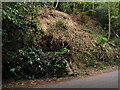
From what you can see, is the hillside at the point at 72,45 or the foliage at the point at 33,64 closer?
the foliage at the point at 33,64

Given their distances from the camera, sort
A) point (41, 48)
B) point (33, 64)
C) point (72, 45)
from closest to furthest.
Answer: point (33, 64) < point (41, 48) < point (72, 45)

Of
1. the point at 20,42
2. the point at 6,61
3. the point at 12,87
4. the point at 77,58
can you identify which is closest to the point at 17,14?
the point at 20,42

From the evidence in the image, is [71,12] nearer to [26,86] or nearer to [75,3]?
[75,3]

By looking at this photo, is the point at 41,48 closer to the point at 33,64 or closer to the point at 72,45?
the point at 33,64

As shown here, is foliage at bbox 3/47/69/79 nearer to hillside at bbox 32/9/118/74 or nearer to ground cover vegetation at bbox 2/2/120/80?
ground cover vegetation at bbox 2/2/120/80

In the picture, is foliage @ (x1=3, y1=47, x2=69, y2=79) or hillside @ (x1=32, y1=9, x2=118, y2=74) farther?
hillside @ (x1=32, y1=9, x2=118, y2=74)

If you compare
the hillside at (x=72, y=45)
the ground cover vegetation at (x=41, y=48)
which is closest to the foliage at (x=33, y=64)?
the ground cover vegetation at (x=41, y=48)

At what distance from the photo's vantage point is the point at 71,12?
12.9 m

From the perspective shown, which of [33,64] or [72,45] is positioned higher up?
[72,45]

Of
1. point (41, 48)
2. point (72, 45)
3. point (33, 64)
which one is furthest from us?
point (72, 45)

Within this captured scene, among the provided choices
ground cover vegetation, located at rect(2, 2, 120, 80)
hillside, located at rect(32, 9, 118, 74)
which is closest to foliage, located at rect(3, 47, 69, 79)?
ground cover vegetation, located at rect(2, 2, 120, 80)

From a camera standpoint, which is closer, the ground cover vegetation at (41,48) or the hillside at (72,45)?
the ground cover vegetation at (41,48)

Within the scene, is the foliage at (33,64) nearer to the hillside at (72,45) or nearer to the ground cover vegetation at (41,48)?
the ground cover vegetation at (41,48)

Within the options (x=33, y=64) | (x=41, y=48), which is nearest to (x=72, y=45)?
(x=41, y=48)
